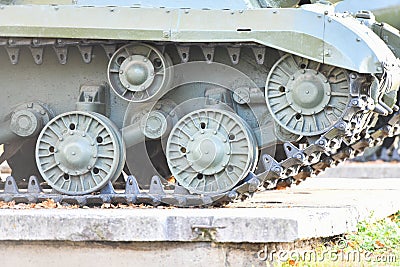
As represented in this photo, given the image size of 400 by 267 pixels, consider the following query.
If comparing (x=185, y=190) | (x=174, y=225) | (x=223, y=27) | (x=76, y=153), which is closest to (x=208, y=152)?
(x=185, y=190)

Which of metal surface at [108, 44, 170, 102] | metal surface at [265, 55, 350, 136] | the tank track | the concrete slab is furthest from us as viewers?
metal surface at [108, 44, 170, 102]

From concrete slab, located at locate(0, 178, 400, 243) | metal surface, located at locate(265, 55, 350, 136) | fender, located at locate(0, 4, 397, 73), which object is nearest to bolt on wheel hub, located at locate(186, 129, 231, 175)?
metal surface, located at locate(265, 55, 350, 136)

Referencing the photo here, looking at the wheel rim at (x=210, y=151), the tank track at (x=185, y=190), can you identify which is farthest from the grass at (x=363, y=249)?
the wheel rim at (x=210, y=151)

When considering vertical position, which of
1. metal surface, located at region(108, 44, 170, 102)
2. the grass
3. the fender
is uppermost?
the fender

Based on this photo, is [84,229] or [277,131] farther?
[277,131]

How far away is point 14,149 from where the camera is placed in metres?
13.1

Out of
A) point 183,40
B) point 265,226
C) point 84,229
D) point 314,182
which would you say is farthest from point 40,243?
point 314,182

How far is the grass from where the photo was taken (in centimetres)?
970

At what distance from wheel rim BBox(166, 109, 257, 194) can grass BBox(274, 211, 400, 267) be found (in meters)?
1.29

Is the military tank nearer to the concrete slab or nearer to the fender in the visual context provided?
the fender

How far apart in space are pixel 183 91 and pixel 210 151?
96cm

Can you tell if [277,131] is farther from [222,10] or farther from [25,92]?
[25,92]

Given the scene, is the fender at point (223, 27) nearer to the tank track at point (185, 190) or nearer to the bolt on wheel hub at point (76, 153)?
the tank track at point (185, 190)

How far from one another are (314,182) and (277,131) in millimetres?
4914
